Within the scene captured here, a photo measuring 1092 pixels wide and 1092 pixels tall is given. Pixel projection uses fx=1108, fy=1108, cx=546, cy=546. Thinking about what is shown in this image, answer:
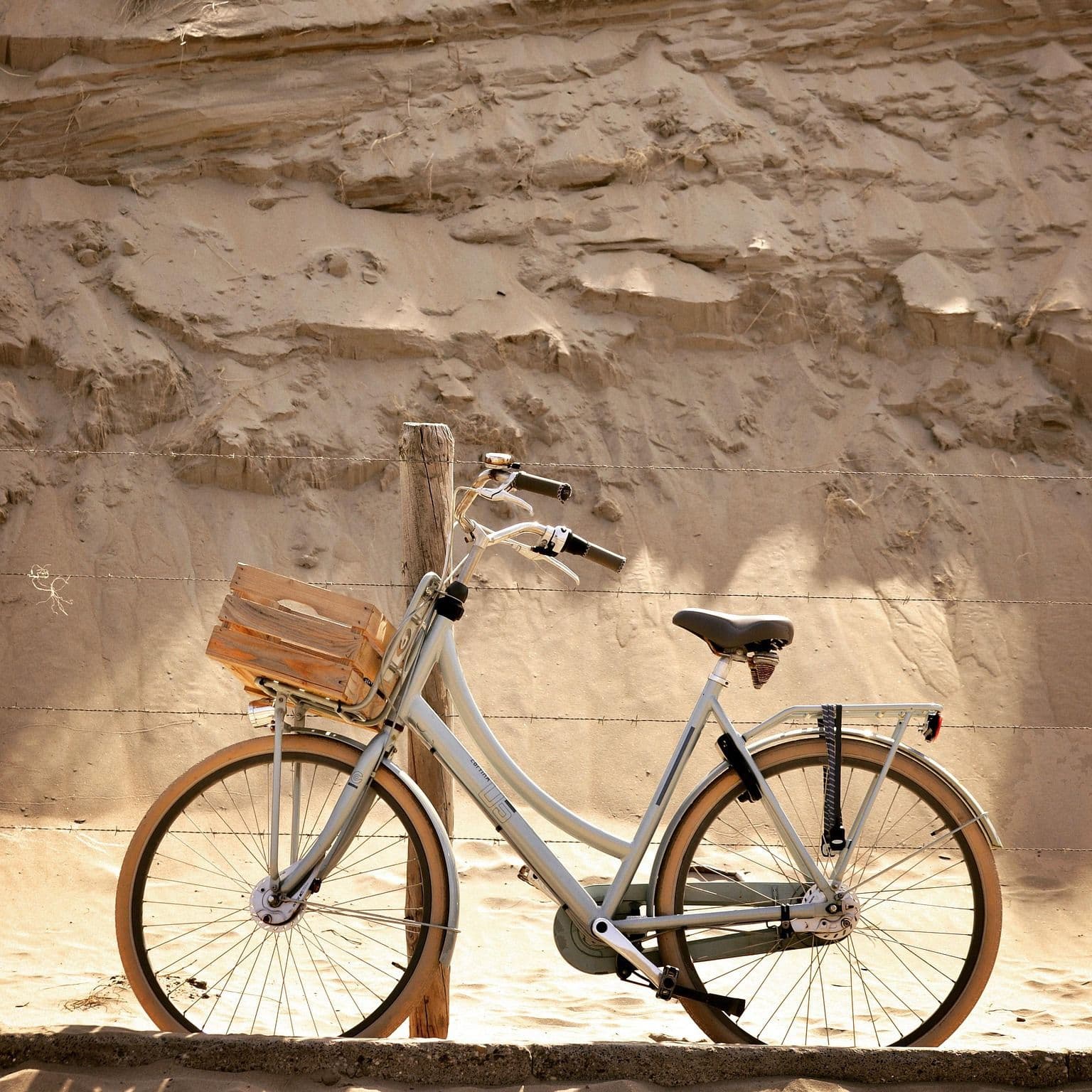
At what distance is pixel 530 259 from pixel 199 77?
8.82 feet

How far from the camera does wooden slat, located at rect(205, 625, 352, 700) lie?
2.39 meters

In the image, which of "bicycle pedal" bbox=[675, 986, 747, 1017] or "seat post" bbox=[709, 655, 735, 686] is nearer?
"bicycle pedal" bbox=[675, 986, 747, 1017]

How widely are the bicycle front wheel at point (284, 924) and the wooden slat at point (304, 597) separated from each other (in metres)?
0.28

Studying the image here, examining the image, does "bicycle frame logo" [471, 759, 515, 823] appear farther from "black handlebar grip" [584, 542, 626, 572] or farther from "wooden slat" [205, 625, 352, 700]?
"black handlebar grip" [584, 542, 626, 572]

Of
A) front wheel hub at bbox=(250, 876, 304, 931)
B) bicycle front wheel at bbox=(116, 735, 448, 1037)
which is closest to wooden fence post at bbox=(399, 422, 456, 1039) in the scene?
bicycle front wheel at bbox=(116, 735, 448, 1037)

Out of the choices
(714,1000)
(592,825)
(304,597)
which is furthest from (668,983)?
(304,597)

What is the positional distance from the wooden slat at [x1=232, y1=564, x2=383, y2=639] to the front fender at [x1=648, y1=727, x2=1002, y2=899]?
79cm

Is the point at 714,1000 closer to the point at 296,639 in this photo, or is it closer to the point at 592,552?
the point at 592,552

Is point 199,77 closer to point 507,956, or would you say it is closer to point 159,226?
point 159,226

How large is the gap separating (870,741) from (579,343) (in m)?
5.03

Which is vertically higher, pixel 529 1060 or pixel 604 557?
pixel 604 557

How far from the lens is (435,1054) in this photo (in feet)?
7.00

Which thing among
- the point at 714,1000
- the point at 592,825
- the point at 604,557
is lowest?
the point at 714,1000

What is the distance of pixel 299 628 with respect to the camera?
2396 millimetres
